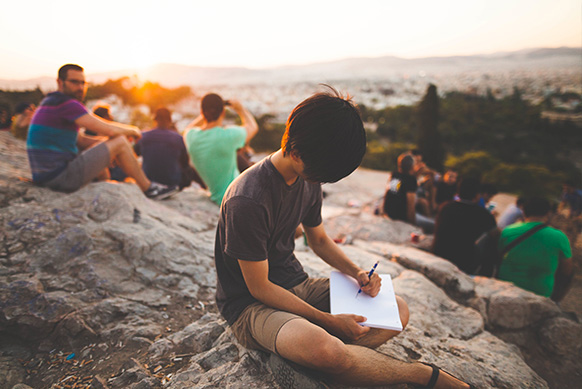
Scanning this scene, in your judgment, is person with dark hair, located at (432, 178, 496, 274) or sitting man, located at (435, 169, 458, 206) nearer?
person with dark hair, located at (432, 178, 496, 274)

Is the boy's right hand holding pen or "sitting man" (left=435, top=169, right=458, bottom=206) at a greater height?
the boy's right hand holding pen

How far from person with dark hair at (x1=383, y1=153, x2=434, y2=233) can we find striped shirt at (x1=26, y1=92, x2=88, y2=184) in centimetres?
462

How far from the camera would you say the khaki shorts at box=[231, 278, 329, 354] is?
5.07 ft

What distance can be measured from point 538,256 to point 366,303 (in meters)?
2.75

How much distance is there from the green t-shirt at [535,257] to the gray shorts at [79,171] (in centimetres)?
465

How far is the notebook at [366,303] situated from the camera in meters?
1.70

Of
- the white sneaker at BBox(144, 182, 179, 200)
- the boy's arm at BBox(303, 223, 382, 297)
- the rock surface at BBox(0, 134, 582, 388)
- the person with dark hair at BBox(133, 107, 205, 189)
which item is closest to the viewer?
the rock surface at BBox(0, 134, 582, 388)

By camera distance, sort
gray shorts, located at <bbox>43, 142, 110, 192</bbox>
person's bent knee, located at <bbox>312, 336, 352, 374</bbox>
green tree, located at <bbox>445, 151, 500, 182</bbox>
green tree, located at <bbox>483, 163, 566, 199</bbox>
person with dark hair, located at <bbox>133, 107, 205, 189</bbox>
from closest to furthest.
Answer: person's bent knee, located at <bbox>312, 336, 352, 374</bbox> < gray shorts, located at <bbox>43, 142, 110, 192</bbox> < person with dark hair, located at <bbox>133, 107, 205, 189</bbox> < green tree, located at <bbox>483, 163, 566, 199</bbox> < green tree, located at <bbox>445, 151, 500, 182</bbox>

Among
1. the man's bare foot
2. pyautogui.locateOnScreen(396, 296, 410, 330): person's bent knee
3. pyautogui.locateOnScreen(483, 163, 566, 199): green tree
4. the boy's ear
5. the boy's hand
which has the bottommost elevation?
pyautogui.locateOnScreen(483, 163, 566, 199): green tree

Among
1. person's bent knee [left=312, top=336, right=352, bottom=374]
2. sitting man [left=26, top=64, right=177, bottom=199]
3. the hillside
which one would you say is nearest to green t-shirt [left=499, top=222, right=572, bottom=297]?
person's bent knee [left=312, top=336, right=352, bottom=374]

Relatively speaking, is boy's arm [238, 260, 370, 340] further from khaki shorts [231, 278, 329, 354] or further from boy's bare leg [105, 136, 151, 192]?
boy's bare leg [105, 136, 151, 192]

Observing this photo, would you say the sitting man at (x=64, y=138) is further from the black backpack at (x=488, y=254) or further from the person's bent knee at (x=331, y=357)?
the black backpack at (x=488, y=254)

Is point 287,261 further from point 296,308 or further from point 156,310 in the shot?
point 156,310

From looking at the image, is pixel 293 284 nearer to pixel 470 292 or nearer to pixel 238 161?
pixel 470 292
